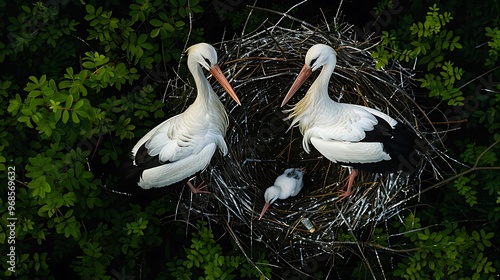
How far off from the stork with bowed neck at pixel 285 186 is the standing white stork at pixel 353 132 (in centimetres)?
27

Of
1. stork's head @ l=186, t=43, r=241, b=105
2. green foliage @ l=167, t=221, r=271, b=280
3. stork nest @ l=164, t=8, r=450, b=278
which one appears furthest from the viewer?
stork nest @ l=164, t=8, r=450, b=278

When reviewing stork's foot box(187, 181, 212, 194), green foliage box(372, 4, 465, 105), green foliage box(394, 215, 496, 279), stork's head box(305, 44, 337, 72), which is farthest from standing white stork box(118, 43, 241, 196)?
green foliage box(394, 215, 496, 279)

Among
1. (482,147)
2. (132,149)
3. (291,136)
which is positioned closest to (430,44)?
(482,147)

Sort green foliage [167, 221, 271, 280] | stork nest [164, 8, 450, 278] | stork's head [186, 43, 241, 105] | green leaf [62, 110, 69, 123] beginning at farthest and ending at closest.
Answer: stork nest [164, 8, 450, 278] < green foliage [167, 221, 271, 280] < stork's head [186, 43, 241, 105] < green leaf [62, 110, 69, 123]

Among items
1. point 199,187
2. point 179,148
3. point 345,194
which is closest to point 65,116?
point 179,148

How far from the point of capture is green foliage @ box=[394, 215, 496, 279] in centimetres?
170

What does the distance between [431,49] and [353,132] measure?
15.5 inches

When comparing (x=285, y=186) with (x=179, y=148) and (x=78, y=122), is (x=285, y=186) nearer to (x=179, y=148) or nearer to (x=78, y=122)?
(x=179, y=148)

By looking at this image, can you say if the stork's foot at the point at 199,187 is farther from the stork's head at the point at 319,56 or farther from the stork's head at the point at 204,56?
the stork's head at the point at 319,56

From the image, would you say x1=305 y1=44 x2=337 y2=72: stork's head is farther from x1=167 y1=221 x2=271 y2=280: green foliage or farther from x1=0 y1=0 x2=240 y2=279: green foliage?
x1=167 y1=221 x2=271 y2=280: green foliage

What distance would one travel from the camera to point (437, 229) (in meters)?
1.89

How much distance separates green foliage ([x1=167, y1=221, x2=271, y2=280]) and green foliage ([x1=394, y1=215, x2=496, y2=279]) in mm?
A: 505

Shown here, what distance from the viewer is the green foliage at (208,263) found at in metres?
1.70

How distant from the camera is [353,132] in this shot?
5.63 feet
